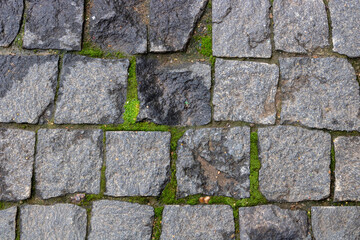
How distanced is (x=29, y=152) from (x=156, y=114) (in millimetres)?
925

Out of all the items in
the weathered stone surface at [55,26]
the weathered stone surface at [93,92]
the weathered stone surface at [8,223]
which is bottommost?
the weathered stone surface at [8,223]

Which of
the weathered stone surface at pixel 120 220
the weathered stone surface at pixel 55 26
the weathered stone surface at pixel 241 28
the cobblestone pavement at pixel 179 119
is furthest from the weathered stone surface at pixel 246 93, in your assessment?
the weathered stone surface at pixel 55 26

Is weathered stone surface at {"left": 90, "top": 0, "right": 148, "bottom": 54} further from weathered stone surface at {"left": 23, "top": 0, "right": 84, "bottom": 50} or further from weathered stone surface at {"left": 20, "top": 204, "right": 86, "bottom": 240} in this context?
weathered stone surface at {"left": 20, "top": 204, "right": 86, "bottom": 240}

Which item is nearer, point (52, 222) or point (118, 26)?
point (52, 222)

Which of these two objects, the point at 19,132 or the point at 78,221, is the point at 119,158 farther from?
the point at 19,132

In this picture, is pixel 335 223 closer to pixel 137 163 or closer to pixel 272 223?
pixel 272 223

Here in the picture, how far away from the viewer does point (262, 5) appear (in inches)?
95.6

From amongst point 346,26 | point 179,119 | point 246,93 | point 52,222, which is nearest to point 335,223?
point 246,93

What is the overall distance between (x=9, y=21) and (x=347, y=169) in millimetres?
Result: 2640

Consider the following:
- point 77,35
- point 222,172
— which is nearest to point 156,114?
point 222,172

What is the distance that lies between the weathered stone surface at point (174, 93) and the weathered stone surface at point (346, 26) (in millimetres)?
971

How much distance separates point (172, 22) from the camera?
241 cm

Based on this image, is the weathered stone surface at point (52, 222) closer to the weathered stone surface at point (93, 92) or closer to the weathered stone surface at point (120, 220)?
the weathered stone surface at point (120, 220)

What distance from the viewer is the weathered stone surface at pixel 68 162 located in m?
2.27
